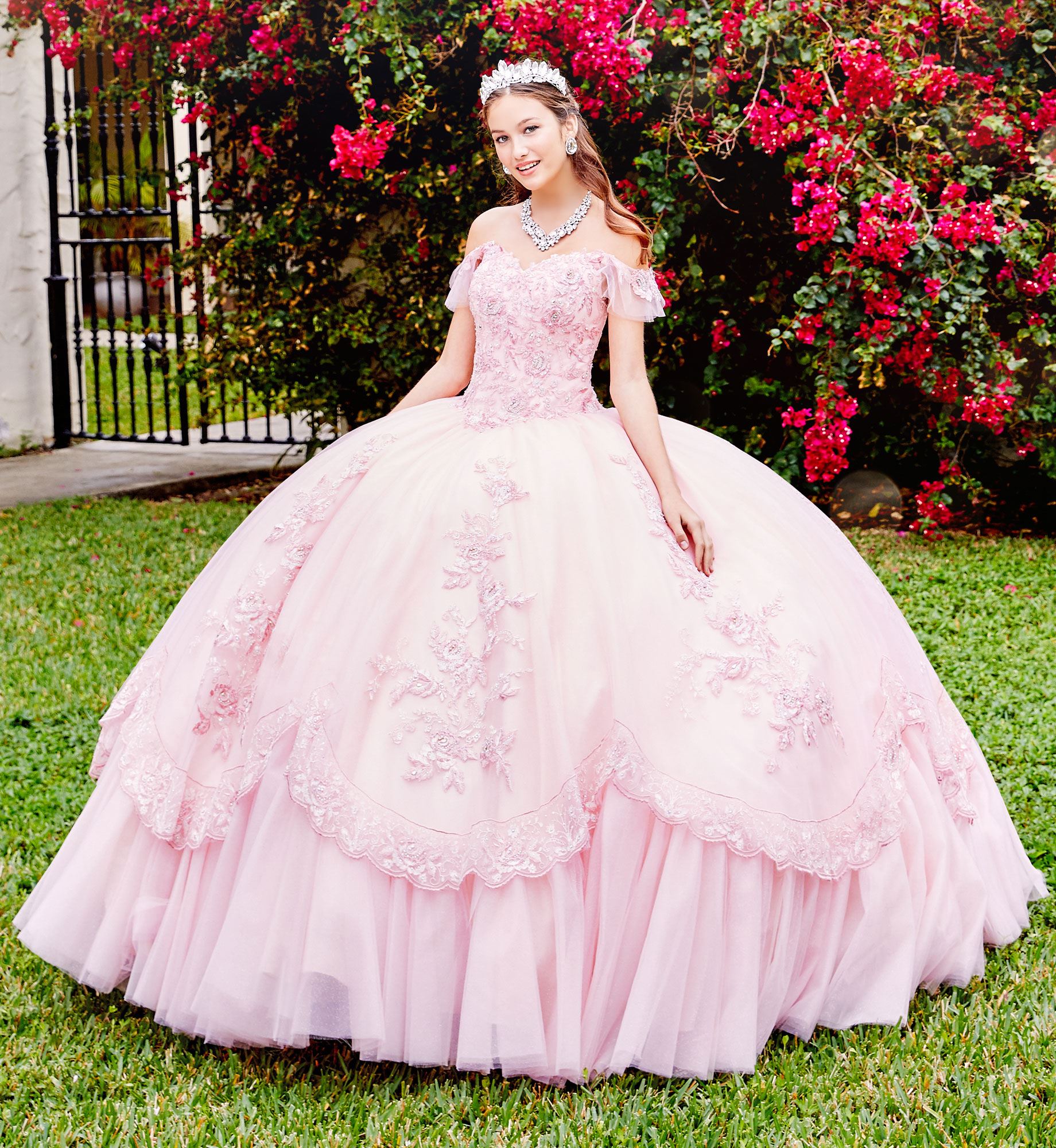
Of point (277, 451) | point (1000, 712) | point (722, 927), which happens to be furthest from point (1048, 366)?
point (277, 451)

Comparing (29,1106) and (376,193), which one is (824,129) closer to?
(376,193)

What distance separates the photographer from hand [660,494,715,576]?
268 cm


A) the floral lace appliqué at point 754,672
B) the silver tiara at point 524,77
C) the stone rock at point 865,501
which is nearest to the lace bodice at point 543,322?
the silver tiara at point 524,77

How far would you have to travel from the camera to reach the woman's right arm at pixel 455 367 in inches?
129

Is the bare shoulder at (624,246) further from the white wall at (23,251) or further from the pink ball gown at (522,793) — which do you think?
the white wall at (23,251)

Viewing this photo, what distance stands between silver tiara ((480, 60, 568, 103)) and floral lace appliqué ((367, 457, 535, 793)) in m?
1.13

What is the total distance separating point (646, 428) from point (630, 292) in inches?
13.7

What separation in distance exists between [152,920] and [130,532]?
216 inches

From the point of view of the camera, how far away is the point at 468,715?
2.44m

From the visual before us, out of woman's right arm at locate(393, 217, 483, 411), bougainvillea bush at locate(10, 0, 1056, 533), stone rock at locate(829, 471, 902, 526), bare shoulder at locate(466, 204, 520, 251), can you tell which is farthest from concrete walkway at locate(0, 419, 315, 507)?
bare shoulder at locate(466, 204, 520, 251)

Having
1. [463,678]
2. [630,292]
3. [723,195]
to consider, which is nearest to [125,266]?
[723,195]

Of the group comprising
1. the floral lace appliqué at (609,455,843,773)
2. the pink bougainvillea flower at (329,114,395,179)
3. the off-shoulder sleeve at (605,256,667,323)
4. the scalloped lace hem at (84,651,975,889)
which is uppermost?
the pink bougainvillea flower at (329,114,395,179)

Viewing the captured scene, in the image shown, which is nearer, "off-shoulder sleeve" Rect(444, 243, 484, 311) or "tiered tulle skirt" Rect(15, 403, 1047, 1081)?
"tiered tulle skirt" Rect(15, 403, 1047, 1081)

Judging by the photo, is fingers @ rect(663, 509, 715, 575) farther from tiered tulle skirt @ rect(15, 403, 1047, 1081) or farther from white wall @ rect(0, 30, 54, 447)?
white wall @ rect(0, 30, 54, 447)
